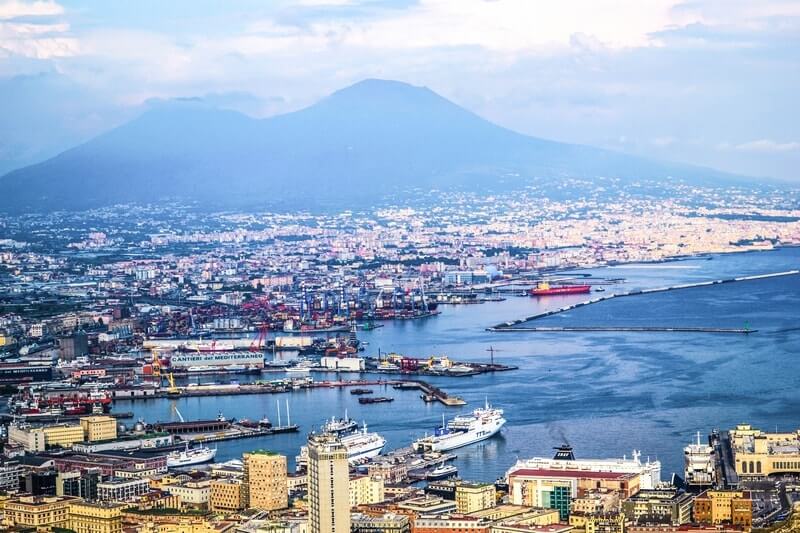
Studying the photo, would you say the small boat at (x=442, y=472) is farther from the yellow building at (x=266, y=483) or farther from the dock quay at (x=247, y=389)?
the dock quay at (x=247, y=389)

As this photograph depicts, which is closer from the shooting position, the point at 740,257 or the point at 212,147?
the point at 740,257

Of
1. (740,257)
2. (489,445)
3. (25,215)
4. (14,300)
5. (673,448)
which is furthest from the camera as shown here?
(25,215)

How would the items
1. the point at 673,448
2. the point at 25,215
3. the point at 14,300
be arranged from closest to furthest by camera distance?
the point at 673,448, the point at 14,300, the point at 25,215

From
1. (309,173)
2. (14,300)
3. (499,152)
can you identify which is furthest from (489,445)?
(499,152)

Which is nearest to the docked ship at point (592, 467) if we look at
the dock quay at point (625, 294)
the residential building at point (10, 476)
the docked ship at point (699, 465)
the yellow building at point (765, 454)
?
the docked ship at point (699, 465)

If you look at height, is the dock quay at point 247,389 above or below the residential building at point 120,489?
below

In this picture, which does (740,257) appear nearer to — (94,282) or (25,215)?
(94,282)
